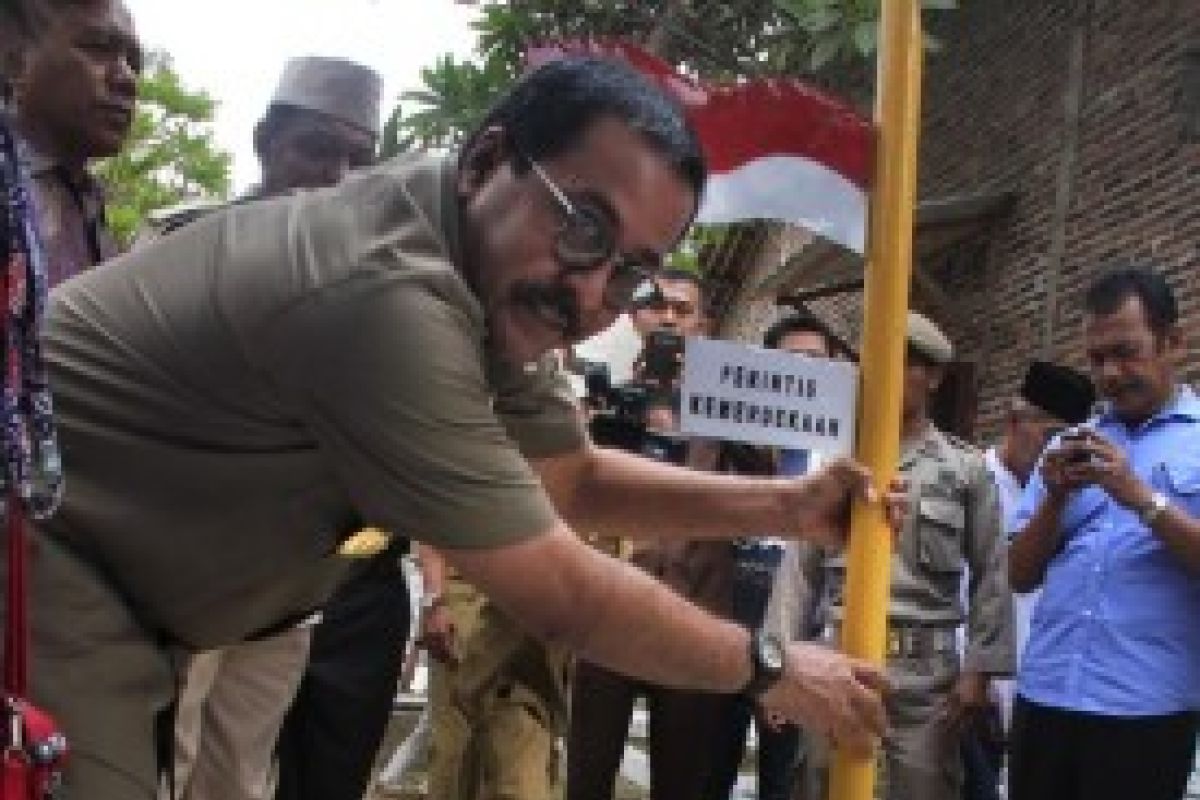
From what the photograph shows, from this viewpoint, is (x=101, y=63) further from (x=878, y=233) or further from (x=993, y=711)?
(x=993, y=711)

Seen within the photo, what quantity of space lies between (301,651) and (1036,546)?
77.2 inches

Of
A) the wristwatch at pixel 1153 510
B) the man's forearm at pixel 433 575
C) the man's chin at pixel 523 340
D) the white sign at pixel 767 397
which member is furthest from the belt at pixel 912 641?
the man's chin at pixel 523 340

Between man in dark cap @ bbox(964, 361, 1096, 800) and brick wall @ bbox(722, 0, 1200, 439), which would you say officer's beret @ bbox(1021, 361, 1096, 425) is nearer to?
man in dark cap @ bbox(964, 361, 1096, 800)

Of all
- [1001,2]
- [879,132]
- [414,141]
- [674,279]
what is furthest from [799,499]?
[1001,2]

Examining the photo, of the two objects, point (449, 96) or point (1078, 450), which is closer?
point (1078, 450)

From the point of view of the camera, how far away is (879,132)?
304 cm

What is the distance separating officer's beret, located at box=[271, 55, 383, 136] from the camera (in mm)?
4180

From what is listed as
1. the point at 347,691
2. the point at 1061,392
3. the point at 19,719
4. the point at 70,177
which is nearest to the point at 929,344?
the point at 1061,392

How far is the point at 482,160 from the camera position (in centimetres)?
211

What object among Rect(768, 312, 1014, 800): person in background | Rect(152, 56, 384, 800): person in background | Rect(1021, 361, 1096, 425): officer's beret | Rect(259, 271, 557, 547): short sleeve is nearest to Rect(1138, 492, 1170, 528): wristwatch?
Rect(1021, 361, 1096, 425): officer's beret

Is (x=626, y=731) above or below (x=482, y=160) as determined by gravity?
below

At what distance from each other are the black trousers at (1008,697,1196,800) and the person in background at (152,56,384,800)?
5.72 ft

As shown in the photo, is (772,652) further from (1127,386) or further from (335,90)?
(335,90)

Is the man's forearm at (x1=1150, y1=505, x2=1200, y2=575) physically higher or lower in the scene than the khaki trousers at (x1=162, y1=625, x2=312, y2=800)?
higher
